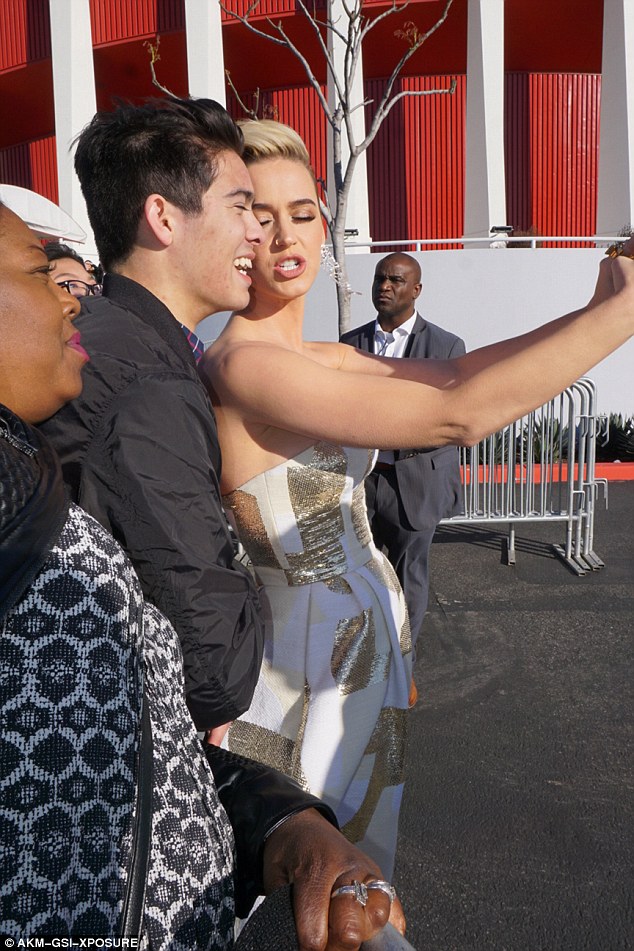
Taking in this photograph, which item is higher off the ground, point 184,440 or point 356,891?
point 184,440

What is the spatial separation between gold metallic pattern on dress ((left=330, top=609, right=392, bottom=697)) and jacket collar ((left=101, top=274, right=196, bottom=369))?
92 cm

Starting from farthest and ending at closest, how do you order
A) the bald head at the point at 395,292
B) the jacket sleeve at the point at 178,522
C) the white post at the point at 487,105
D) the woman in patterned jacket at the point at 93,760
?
1. the white post at the point at 487,105
2. the bald head at the point at 395,292
3. the jacket sleeve at the point at 178,522
4. the woman in patterned jacket at the point at 93,760

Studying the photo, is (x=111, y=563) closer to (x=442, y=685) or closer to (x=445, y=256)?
(x=442, y=685)

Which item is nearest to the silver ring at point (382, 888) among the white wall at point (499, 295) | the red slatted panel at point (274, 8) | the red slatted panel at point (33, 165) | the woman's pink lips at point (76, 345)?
the woman's pink lips at point (76, 345)

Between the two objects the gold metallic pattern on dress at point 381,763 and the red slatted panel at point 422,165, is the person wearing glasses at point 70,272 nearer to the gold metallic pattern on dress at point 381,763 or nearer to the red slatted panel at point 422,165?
the gold metallic pattern on dress at point 381,763

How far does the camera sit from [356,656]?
2.27 m

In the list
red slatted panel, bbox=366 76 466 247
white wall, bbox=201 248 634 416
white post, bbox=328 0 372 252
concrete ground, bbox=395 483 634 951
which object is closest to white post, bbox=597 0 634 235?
white wall, bbox=201 248 634 416

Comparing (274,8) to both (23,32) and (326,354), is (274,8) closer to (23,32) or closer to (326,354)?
(23,32)

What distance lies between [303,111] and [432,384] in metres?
17.1

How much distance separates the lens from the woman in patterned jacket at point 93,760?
931mm

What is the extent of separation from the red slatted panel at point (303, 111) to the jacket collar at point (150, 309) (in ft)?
53.6

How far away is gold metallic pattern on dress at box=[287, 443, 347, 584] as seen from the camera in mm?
2234

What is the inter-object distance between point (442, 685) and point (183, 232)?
12.6 feet

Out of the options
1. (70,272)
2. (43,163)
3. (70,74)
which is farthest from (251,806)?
(43,163)
